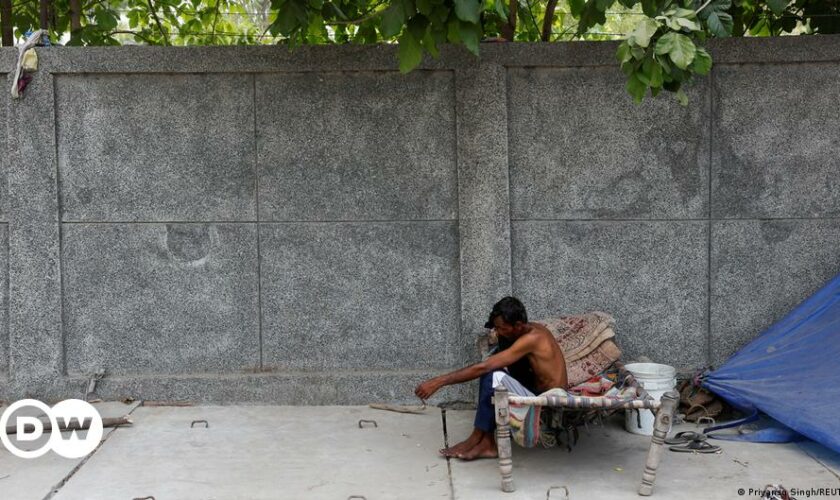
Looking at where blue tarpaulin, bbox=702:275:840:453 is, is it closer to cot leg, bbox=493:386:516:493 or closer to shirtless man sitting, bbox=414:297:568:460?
shirtless man sitting, bbox=414:297:568:460

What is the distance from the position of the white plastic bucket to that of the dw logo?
3.09 meters

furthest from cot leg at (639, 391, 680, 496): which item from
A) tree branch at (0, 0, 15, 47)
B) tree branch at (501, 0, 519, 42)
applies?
tree branch at (0, 0, 15, 47)

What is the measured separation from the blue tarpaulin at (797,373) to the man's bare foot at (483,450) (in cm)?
152

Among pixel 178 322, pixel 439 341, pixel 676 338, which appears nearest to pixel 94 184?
pixel 178 322

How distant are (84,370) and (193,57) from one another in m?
2.16

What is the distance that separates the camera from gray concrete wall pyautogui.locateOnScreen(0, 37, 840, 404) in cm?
593

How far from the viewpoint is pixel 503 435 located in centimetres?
453

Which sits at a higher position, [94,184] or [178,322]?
[94,184]

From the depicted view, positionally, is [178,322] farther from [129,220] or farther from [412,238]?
[412,238]

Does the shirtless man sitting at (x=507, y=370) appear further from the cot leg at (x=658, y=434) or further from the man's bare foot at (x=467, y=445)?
the cot leg at (x=658, y=434)

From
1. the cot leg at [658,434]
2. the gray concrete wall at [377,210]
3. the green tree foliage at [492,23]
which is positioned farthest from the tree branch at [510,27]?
the cot leg at [658,434]

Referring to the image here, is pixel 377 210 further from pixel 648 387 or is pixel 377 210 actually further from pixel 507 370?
pixel 648 387

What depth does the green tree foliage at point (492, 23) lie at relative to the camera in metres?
4.55

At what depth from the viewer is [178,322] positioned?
6.14m
